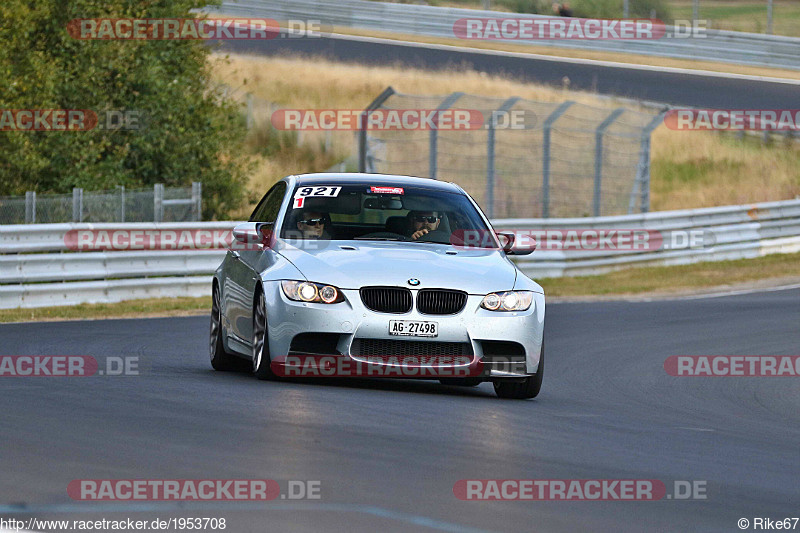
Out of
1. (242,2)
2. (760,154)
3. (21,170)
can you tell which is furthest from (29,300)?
(242,2)

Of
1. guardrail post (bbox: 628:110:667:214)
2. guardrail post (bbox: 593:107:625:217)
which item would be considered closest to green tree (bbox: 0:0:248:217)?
guardrail post (bbox: 593:107:625:217)

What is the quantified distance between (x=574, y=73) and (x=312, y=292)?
32137mm

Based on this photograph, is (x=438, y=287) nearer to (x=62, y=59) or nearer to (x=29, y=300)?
(x=29, y=300)

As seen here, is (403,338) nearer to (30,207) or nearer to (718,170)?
(30,207)

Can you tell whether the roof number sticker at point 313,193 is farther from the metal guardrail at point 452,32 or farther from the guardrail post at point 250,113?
the metal guardrail at point 452,32

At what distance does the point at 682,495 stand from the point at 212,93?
71.2ft

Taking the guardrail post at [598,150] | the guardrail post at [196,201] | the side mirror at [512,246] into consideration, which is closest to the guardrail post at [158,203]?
the guardrail post at [196,201]

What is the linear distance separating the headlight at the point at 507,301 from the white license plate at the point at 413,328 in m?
0.40

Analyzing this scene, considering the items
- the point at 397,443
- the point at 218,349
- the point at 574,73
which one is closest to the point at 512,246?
the point at 218,349

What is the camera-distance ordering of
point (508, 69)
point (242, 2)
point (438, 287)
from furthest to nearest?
1. point (242, 2)
2. point (508, 69)
3. point (438, 287)

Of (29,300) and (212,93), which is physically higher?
(212,93)

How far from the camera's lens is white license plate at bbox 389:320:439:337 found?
9664 mm

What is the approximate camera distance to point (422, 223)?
10.9 metres

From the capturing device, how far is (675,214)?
25672mm
